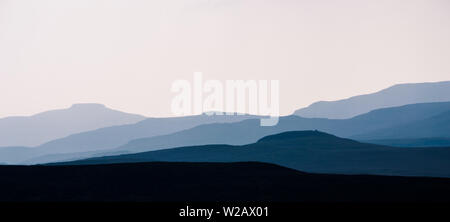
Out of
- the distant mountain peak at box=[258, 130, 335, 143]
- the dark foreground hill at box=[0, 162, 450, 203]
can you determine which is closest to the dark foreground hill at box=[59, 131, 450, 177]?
the distant mountain peak at box=[258, 130, 335, 143]

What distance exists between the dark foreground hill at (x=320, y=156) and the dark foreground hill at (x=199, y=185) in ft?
89.8

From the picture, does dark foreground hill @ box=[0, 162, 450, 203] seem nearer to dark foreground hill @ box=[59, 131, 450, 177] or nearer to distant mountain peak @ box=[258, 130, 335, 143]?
dark foreground hill @ box=[59, 131, 450, 177]

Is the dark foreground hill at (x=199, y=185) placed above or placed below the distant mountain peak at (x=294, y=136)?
below

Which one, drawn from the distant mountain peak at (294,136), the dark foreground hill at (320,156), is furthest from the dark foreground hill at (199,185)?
the distant mountain peak at (294,136)

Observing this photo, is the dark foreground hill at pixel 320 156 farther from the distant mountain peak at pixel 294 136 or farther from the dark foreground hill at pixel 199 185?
the dark foreground hill at pixel 199 185

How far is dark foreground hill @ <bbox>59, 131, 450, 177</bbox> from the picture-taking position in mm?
72312

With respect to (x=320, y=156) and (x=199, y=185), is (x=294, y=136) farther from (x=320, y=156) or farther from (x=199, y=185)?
(x=199, y=185)

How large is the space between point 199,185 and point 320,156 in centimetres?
5789

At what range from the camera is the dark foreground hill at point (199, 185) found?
31281 mm

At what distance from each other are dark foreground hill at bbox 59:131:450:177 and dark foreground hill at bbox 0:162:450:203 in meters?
27.4

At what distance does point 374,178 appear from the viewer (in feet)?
127
